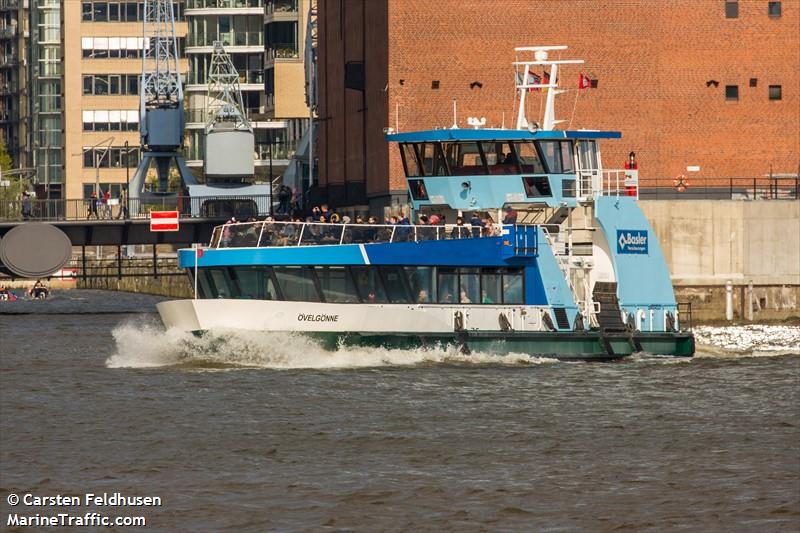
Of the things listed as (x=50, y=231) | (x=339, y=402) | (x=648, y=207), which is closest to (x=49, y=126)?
(x=50, y=231)

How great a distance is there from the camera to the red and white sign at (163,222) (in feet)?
290

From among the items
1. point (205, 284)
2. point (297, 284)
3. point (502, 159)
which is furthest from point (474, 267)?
point (205, 284)

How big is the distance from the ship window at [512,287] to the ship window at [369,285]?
10.9ft

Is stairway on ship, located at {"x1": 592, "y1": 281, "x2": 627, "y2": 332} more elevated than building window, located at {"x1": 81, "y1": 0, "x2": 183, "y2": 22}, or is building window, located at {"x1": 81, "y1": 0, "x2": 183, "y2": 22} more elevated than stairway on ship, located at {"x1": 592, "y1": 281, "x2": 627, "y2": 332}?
building window, located at {"x1": 81, "y1": 0, "x2": 183, "y2": 22}

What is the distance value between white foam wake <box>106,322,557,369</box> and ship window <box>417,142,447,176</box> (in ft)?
20.7

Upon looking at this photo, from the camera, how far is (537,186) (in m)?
50.1

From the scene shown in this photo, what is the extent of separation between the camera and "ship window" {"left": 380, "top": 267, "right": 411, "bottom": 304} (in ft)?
152

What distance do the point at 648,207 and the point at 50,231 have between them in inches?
1149

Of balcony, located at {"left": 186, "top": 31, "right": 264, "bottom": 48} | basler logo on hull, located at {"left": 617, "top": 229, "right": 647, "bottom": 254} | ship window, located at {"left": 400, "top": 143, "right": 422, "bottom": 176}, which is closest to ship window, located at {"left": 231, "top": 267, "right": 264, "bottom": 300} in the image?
ship window, located at {"left": 400, "top": 143, "right": 422, "bottom": 176}

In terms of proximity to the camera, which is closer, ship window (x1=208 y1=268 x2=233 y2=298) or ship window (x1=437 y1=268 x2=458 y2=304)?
ship window (x1=208 y1=268 x2=233 y2=298)

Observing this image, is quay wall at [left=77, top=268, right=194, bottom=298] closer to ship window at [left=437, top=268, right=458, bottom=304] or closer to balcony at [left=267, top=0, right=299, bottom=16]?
balcony at [left=267, top=0, right=299, bottom=16]

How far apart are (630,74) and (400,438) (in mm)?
51863

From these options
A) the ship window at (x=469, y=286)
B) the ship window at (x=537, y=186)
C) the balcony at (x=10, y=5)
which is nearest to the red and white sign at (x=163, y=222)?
the ship window at (x=537, y=186)

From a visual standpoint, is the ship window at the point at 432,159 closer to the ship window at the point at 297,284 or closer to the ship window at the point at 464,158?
the ship window at the point at 464,158
